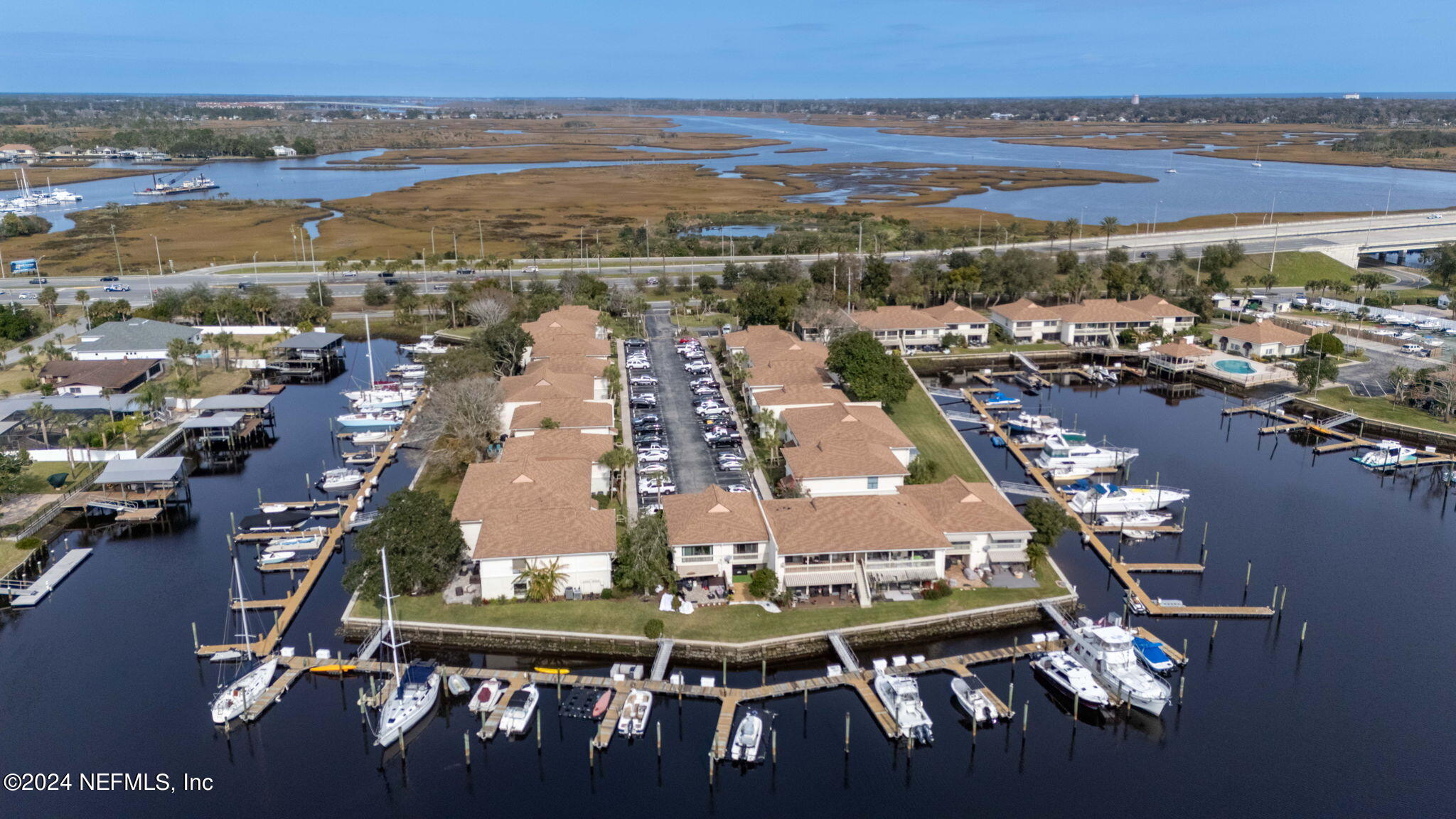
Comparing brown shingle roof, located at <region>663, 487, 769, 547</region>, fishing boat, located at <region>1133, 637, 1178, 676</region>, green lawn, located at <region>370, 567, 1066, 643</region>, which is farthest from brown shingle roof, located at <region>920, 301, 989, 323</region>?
fishing boat, located at <region>1133, 637, 1178, 676</region>

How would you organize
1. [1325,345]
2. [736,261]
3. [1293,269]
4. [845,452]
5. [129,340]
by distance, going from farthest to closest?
1. [736,261]
2. [1293,269]
3. [129,340]
4. [1325,345]
5. [845,452]

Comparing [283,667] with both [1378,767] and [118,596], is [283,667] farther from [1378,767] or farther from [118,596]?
[1378,767]

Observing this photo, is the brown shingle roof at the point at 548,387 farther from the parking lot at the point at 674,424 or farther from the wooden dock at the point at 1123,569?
the wooden dock at the point at 1123,569

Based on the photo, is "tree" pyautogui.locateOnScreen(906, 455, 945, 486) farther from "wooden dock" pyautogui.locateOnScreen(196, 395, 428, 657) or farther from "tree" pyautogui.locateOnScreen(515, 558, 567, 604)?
"wooden dock" pyautogui.locateOnScreen(196, 395, 428, 657)

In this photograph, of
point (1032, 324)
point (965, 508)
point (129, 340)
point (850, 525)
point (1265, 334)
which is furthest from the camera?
point (1032, 324)

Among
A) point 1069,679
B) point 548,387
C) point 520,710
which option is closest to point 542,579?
point 520,710

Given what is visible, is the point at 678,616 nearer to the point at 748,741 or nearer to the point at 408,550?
the point at 748,741
